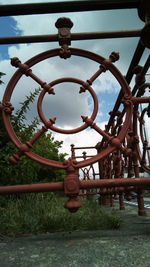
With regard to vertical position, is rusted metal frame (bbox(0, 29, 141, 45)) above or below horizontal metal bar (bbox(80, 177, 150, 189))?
above

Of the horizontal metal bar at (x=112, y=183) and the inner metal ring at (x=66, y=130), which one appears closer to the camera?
the horizontal metal bar at (x=112, y=183)

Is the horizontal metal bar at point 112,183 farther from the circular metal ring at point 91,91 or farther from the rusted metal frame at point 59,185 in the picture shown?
the circular metal ring at point 91,91

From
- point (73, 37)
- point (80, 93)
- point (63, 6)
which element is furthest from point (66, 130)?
point (63, 6)

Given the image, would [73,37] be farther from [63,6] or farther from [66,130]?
[66,130]

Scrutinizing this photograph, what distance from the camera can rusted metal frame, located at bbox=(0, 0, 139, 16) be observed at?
158 centimetres

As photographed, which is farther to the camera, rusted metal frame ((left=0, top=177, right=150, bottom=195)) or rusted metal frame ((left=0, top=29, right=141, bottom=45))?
rusted metal frame ((left=0, top=29, right=141, bottom=45))

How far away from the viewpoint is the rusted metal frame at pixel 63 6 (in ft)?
5.17

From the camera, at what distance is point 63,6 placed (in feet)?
5.18

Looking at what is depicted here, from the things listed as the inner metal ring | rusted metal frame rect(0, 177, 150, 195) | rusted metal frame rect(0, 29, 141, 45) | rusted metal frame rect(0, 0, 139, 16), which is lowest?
rusted metal frame rect(0, 177, 150, 195)

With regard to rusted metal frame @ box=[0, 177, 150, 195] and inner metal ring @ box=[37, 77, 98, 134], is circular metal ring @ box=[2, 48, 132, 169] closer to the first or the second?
inner metal ring @ box=[37, 77, 98, 134]

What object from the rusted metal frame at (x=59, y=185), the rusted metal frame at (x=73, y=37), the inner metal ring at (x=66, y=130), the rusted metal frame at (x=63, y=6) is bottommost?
the rusted metal frame at (x=59, y=185)

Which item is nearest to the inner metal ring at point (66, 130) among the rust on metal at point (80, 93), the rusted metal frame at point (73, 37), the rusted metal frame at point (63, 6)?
the rust on metal at point (80, 93)

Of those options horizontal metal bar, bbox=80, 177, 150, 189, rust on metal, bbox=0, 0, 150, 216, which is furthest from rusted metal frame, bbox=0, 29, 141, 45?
horizontal metal bar, bbox=80, 177, 150, 189

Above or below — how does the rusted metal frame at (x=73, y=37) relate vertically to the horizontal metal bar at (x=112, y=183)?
above
